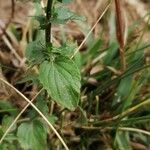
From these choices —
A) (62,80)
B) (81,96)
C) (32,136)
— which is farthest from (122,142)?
(62,80)

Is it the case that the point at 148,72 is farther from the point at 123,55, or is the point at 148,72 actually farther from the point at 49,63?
the point at 49,63

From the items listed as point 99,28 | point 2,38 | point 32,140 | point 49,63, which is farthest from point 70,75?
point 99,28

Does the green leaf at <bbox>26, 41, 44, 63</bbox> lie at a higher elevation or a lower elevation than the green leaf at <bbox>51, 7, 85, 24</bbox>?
lower

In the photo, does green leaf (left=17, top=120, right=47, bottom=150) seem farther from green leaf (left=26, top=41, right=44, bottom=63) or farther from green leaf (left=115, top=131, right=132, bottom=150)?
green leaf (left=115, top=131, right=132, bottom=150)

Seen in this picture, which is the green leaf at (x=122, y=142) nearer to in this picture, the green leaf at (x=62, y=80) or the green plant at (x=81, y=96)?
the green plant at (x=81, y=96)

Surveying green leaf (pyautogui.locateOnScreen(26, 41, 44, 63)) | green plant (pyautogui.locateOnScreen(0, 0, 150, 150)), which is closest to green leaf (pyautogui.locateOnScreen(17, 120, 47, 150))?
green plant (pyautogui.locateOnScreen(0, 0, 150, 150))
